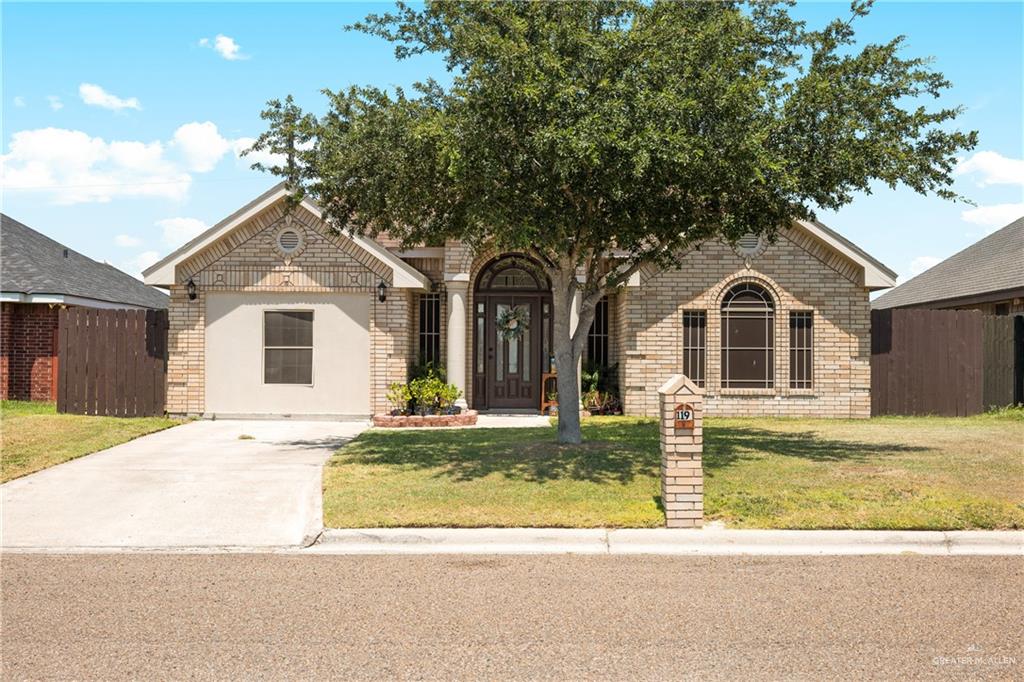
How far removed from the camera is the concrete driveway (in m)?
7.38

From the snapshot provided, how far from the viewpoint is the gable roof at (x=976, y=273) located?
20703 millimetres

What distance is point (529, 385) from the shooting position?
17625 millimetres

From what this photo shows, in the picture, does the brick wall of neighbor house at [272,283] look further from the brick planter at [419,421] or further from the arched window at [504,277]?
the arched window at [504,277]

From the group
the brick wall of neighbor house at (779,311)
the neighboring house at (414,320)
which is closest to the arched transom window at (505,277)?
the neighboring house at (414,320)

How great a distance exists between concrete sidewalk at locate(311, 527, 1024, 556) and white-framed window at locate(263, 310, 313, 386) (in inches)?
371

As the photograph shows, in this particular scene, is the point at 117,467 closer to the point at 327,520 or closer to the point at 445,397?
the point at 327,520

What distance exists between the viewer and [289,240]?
16.2 meters

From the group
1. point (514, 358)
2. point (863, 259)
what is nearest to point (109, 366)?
point (514, 358)

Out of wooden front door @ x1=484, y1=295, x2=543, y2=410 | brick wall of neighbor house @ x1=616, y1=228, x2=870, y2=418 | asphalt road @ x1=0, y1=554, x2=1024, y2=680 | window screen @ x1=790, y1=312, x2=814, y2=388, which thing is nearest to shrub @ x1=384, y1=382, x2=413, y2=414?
wooden front door @ x1=484, y1=295, x2=543, y2=410

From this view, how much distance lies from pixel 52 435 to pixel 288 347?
4581 millimetres

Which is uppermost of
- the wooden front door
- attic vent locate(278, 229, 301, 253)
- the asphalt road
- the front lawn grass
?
attic vent locate(278, 229, 301, 253)

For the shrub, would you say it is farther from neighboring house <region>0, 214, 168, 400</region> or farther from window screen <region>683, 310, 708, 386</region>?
neighboring house <region>0, 214, 168, 400</region>

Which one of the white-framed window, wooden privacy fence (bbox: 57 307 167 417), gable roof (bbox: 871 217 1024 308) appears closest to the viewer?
wooden privacy fence (bbox: 57 307 167 417)

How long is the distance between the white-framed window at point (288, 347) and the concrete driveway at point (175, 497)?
10.7ft
